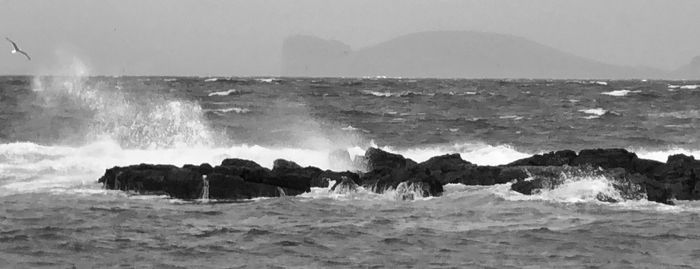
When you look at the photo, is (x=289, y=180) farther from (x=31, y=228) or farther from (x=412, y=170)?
(x=31, y=228)

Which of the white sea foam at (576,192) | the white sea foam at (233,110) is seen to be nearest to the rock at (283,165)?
the white sea foam at (576,192)

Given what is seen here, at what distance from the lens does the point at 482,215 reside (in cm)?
1838

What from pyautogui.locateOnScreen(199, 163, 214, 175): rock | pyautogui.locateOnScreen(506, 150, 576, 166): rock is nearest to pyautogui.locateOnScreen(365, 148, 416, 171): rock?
pyautogui.locateOnScreen(506, 150, 576, 166): rock

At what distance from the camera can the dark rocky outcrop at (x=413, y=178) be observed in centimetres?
2078

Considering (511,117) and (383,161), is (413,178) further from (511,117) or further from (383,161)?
A: (511,117)

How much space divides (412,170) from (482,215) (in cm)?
374

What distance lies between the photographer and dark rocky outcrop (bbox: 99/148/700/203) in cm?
2078

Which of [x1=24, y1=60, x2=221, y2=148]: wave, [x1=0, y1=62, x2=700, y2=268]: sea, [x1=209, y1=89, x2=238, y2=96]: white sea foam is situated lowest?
[x1=0, y1=62, x2=700, y2=268]: sea

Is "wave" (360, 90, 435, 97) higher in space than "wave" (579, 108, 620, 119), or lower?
higher

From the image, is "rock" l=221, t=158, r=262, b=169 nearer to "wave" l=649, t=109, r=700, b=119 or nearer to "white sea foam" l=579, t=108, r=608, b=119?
"white sea foam" l=579, t=108, r=608, b=119

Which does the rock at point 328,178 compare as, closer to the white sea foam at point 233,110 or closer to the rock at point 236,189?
the rock at point 236,189

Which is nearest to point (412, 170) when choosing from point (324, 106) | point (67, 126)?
point (67, 126)

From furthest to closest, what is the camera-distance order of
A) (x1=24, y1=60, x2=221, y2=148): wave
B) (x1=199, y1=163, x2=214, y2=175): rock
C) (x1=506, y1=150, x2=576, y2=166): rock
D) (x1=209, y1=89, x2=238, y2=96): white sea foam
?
1. (x1=209, y1=89, x2=238, y2=96): white sea foam
2. (x1=24, y1=60, x2=221, y2=148): wave
3. (x1=506, y1=150, x2=576, y2=166): rock
4. (x1=199, y1=163, x2=214, y2=175): rock

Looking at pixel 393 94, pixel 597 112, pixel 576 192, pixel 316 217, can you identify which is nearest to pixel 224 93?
pixel 393 94
